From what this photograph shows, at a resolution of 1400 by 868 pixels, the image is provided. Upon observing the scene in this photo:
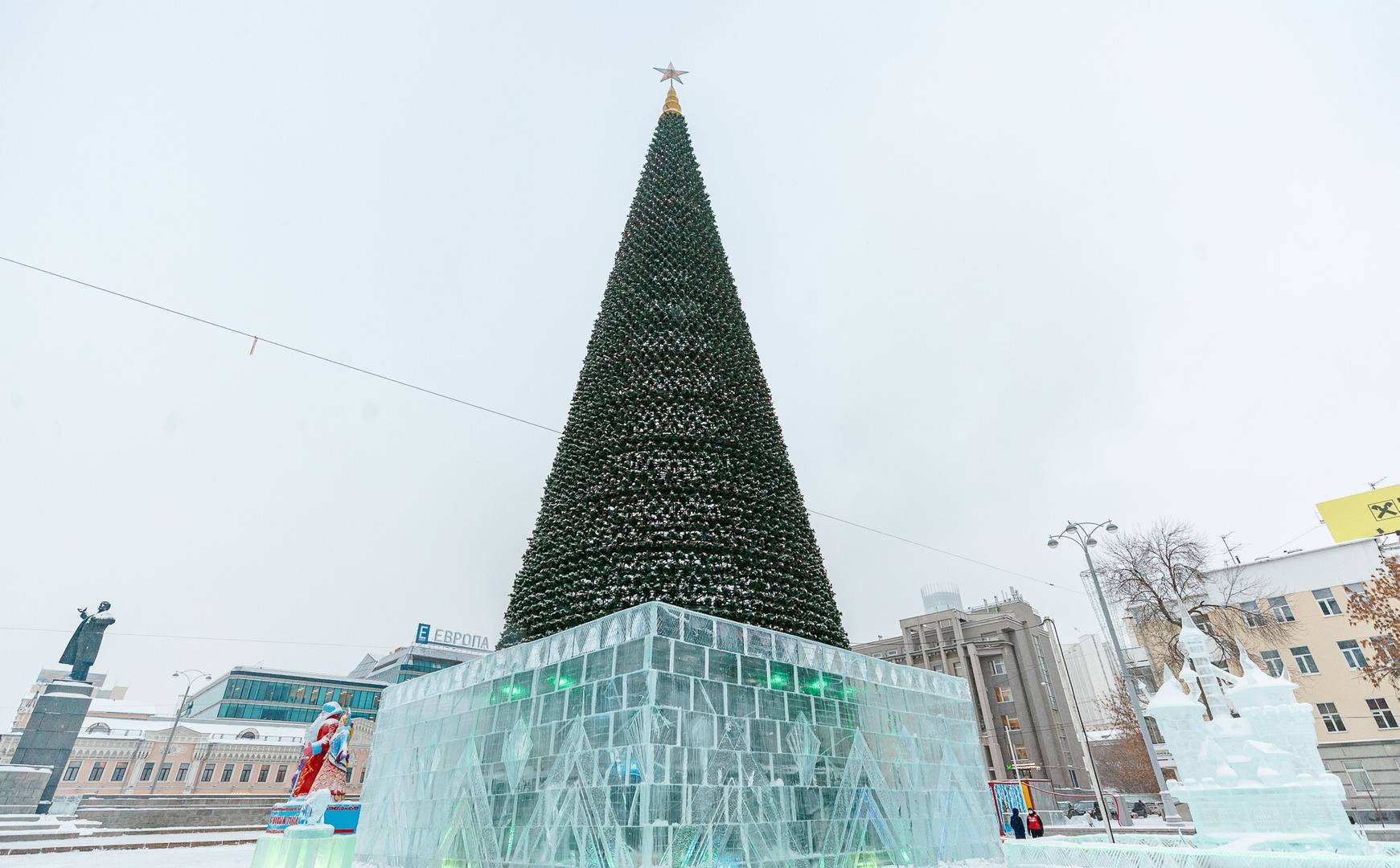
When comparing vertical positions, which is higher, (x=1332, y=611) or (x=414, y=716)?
(x=1332, y=611)

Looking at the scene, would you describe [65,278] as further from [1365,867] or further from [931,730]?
[1365,867]

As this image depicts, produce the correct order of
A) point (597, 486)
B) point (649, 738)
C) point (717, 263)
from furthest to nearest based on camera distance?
point (717, 263)
point (597, 486)
point (649, 738)

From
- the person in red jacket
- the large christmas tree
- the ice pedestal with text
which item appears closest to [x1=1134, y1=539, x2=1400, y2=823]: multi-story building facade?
the person in red jacket

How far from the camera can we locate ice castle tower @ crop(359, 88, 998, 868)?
7.57m

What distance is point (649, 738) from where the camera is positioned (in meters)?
7.17

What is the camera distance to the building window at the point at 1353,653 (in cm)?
2720

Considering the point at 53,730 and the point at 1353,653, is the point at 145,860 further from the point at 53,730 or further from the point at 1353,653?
the point at 1353,653

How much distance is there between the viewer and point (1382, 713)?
1019 inches

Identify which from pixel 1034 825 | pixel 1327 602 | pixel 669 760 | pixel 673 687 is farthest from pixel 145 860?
pixel 1327 602

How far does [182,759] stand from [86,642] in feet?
130

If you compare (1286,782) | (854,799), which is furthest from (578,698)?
(1286,782)

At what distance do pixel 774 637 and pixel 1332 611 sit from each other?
34802 mm

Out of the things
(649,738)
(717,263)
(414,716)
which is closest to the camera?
(649,738)

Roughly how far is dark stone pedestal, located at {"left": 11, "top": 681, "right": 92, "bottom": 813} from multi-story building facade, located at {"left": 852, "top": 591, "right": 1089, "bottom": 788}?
144ft
